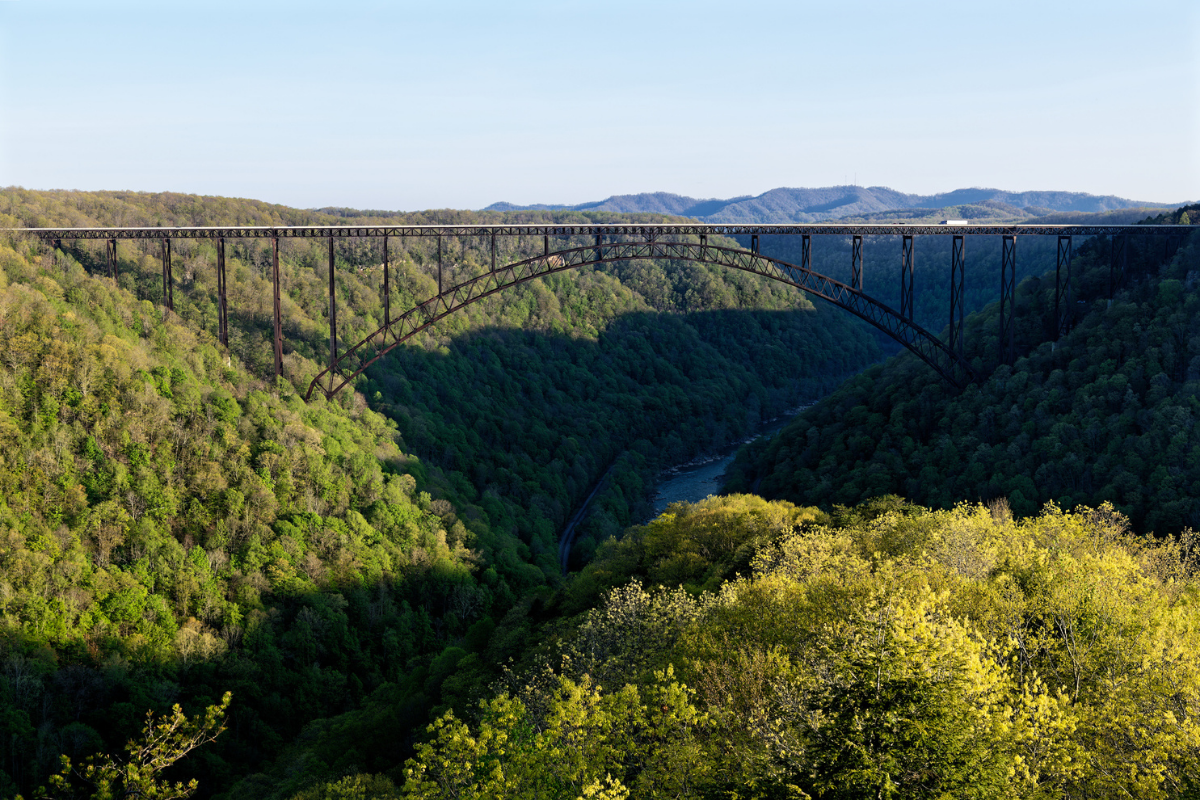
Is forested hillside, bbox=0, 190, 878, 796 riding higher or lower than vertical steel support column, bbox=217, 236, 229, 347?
lower

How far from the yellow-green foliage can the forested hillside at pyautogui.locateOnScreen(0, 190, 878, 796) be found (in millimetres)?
12826

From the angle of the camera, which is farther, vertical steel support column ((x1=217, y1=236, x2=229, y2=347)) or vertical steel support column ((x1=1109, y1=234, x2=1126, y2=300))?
vertical steel support column ((x1=1109, y1=234, x2=1126, y2=300))

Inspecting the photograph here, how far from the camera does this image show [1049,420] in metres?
40.2

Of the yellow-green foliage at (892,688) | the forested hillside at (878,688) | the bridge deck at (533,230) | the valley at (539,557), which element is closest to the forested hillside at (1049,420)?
the valley at (539,557)

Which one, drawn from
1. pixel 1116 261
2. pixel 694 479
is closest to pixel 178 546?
pixel 694 479

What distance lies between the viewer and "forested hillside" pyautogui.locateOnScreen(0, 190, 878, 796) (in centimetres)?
3309

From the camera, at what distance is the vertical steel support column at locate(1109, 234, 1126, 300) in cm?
4569

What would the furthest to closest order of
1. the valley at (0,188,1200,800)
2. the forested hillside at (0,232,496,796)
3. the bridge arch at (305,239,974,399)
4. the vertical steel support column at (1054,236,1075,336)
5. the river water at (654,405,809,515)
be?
the river water at (654,405,809,515) → the vertical steel support column at (1054,236,1075,336) → the bridge arch at (305,239,974,399) → the forested hillside at (0,232,496,796) → the valley at (0,188,1200,800)

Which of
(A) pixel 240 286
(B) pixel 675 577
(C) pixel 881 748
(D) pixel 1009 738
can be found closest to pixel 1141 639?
(D) pixel 1009 738

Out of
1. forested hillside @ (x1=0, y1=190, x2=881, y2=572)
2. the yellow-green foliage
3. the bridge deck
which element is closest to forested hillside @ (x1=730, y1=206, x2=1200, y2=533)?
the bridge deck

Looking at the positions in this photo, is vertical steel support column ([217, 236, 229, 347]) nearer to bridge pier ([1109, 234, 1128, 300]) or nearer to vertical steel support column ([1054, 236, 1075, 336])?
vertical steel support column ([1054, 236, 1075, 336])

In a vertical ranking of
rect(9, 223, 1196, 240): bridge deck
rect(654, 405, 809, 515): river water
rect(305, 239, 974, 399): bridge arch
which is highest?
rect(9, 223, 1196, 240): bridge deck

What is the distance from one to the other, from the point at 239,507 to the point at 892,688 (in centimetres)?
3440

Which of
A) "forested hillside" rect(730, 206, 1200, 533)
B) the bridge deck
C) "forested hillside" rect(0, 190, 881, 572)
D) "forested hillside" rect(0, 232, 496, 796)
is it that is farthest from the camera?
"forested hillside" rect(0, 190, 881, 572)
